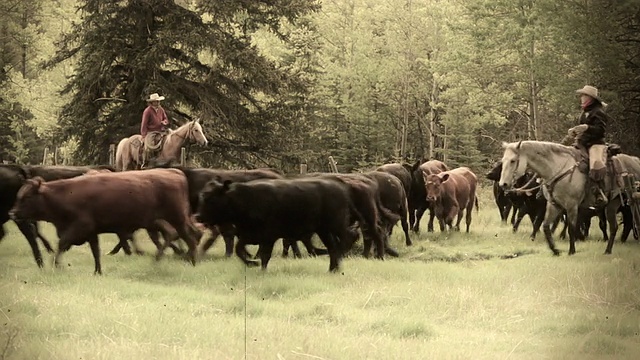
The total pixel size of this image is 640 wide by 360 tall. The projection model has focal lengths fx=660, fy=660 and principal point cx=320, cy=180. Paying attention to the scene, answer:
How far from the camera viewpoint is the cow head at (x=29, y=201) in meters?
1.98

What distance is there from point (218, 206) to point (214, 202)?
0.03 metres

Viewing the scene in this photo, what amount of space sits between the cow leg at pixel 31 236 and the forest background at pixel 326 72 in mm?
567

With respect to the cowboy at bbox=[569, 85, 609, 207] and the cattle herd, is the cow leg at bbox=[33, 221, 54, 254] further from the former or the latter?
the cowboy at bbox=[569, 85, 609, 207]

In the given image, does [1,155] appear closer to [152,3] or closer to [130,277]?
[152,3]

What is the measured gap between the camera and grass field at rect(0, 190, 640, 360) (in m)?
1.33

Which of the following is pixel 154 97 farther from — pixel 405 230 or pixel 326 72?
pixel 405 230

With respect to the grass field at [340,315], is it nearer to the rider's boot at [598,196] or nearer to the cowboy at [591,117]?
the cowboy at [591,117]

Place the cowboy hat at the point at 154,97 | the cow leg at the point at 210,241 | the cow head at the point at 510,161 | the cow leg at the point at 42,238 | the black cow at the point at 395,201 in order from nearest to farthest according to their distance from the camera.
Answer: the cowboy hat at the point at 154,97
the cow head at the point at 510,161
the cow leg at the point at 42,238
the cow leg at the point at 210,241
the black cow at the point at 395,201

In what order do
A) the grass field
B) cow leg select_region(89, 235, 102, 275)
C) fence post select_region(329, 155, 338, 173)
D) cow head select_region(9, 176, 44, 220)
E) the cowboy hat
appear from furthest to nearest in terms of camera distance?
1. cow leg select_region(89, 235, 102, 275)
2. cow head select_region(9, 176, 44, 220)
3. fence post select_region(329, 155, 338, 173)
4. the cowboy hat
5. the grass field

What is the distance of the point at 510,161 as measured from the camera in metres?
2.58

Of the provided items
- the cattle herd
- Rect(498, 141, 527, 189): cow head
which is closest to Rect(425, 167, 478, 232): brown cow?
the cattle herd

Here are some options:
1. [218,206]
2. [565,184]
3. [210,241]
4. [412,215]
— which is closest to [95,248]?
[210,241]

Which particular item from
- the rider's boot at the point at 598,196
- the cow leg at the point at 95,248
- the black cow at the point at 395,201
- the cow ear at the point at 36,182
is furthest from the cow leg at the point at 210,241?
the rider's boot at the point at 598,196

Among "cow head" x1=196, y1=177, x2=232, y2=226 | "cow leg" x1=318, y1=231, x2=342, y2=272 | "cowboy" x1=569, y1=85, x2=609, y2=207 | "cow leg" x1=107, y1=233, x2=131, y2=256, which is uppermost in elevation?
"cowboy" x1=569, y1=85, x2=609, y2=207
